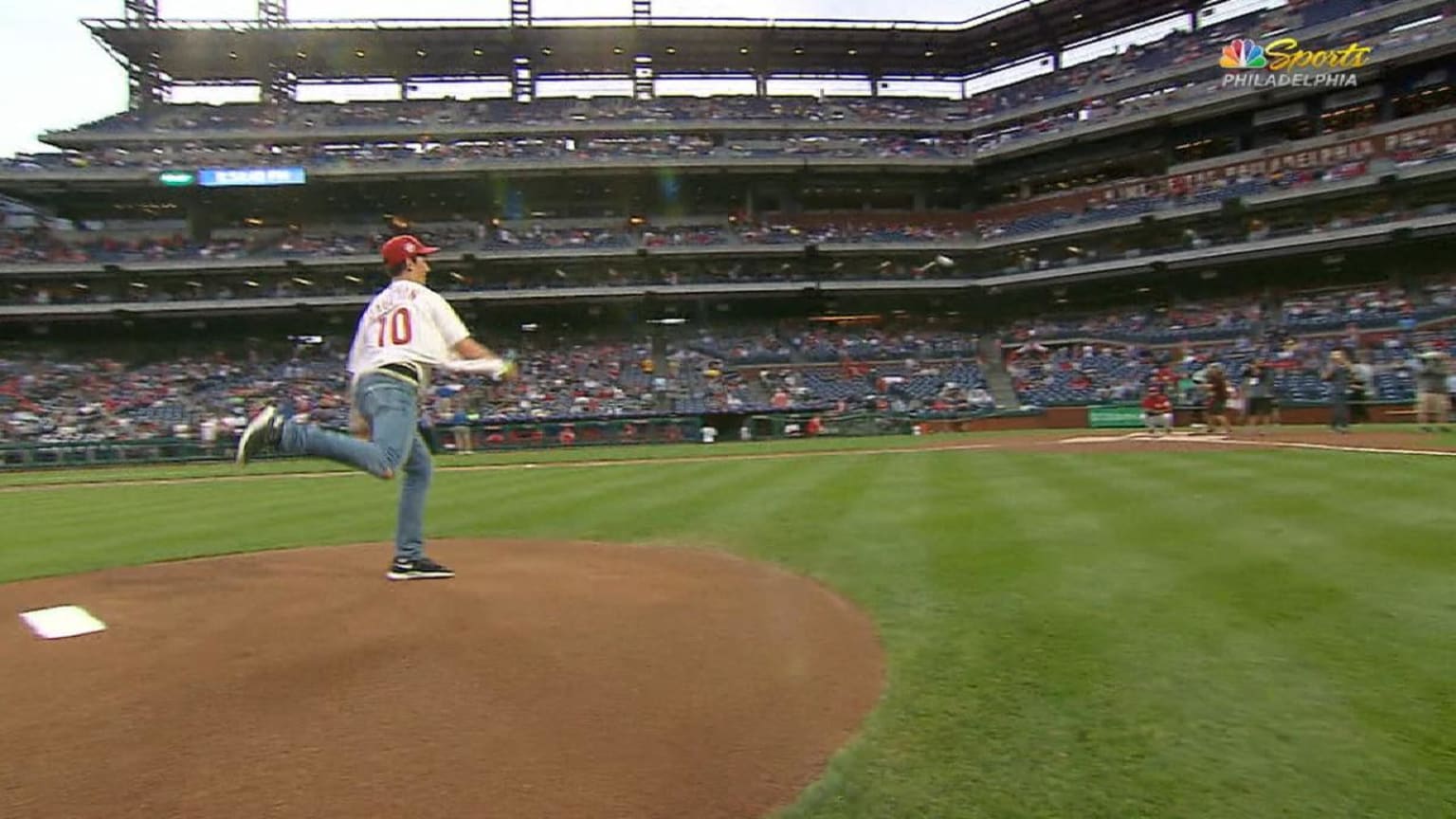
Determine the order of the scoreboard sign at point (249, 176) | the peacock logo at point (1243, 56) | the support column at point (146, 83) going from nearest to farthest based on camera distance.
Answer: the peacock logo at point (1243, 56), the scoreboard sign at point (249, 176), the support column at point (146, 83)

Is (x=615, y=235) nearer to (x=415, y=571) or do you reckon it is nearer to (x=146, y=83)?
(x=146, y=83)

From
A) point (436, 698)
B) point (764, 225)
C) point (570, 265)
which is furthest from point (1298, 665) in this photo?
point (764, 225)

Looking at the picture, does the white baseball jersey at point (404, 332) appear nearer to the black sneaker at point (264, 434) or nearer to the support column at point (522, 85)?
the black sneaker at point (264, 434)

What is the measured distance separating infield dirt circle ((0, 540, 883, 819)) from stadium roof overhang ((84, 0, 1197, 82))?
1892 inches

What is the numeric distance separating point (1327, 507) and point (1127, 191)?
135 feet

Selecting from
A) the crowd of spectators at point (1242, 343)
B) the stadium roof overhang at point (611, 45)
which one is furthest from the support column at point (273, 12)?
the crowd of spectators at point (1242, 343)

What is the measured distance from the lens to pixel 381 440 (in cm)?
534

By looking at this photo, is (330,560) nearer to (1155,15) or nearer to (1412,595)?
(1412,595)

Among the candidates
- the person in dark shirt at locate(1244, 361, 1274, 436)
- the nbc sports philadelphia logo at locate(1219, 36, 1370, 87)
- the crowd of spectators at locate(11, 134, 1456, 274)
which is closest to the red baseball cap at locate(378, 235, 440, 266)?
the person in dark shirt at locate(1244, 361, 1274, 436)

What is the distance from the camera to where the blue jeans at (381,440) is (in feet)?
17.2

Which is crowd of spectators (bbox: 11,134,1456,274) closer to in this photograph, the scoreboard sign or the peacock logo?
the scoreboard sign

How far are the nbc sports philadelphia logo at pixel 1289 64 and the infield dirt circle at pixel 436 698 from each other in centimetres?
4366

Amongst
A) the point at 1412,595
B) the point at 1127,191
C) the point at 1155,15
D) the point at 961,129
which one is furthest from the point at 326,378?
the point at 1155,15

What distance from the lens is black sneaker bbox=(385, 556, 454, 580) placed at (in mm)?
5777
